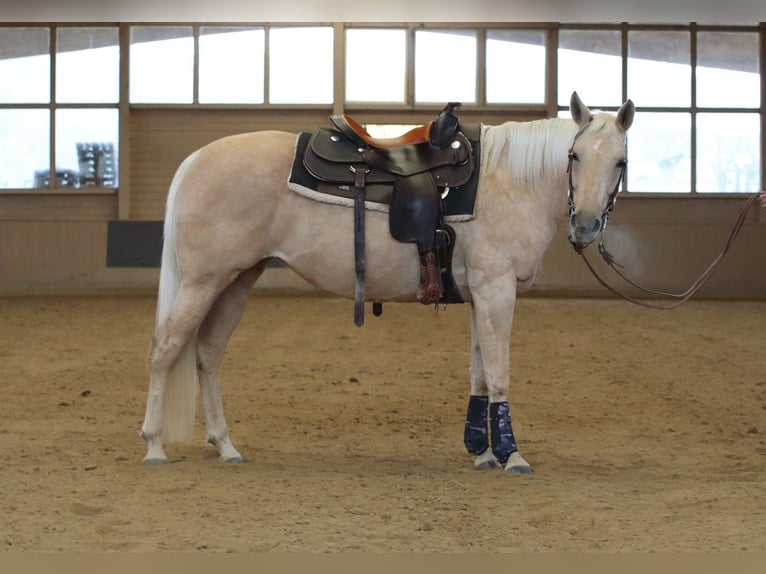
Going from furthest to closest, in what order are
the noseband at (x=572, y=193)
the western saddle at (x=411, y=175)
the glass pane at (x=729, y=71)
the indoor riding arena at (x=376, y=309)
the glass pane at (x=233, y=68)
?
the glass pane at (x=729, y=71)
the glass pane at (x=233, y=68)
the western saddle at (x=411, y=175)
the noseband at (x=572, y=193)
the indoor riding arena at (x=376, y=309)

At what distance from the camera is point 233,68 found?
15.1 metres

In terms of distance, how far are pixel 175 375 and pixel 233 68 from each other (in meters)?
11.4

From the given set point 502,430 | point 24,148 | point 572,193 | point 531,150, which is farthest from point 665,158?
point 502,430

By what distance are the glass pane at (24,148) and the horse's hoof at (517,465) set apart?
41.8 ft

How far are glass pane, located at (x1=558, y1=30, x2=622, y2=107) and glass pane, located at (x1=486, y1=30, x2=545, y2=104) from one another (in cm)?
35

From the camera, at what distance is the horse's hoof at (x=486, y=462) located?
446 centimetres

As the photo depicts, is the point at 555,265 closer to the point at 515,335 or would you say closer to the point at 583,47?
the point at 583,47

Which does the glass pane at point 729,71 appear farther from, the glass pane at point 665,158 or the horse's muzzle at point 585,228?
the horse's muzzle at point 585,228

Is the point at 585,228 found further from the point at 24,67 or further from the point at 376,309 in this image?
the point at 24,67

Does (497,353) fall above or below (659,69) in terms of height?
below

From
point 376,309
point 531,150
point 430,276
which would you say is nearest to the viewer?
point 430,276

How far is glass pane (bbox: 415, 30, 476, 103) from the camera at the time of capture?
15156 mm

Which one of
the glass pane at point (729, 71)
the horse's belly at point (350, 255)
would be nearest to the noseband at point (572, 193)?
the horse's belly at point (350, 255)

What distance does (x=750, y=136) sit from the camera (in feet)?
50.5
